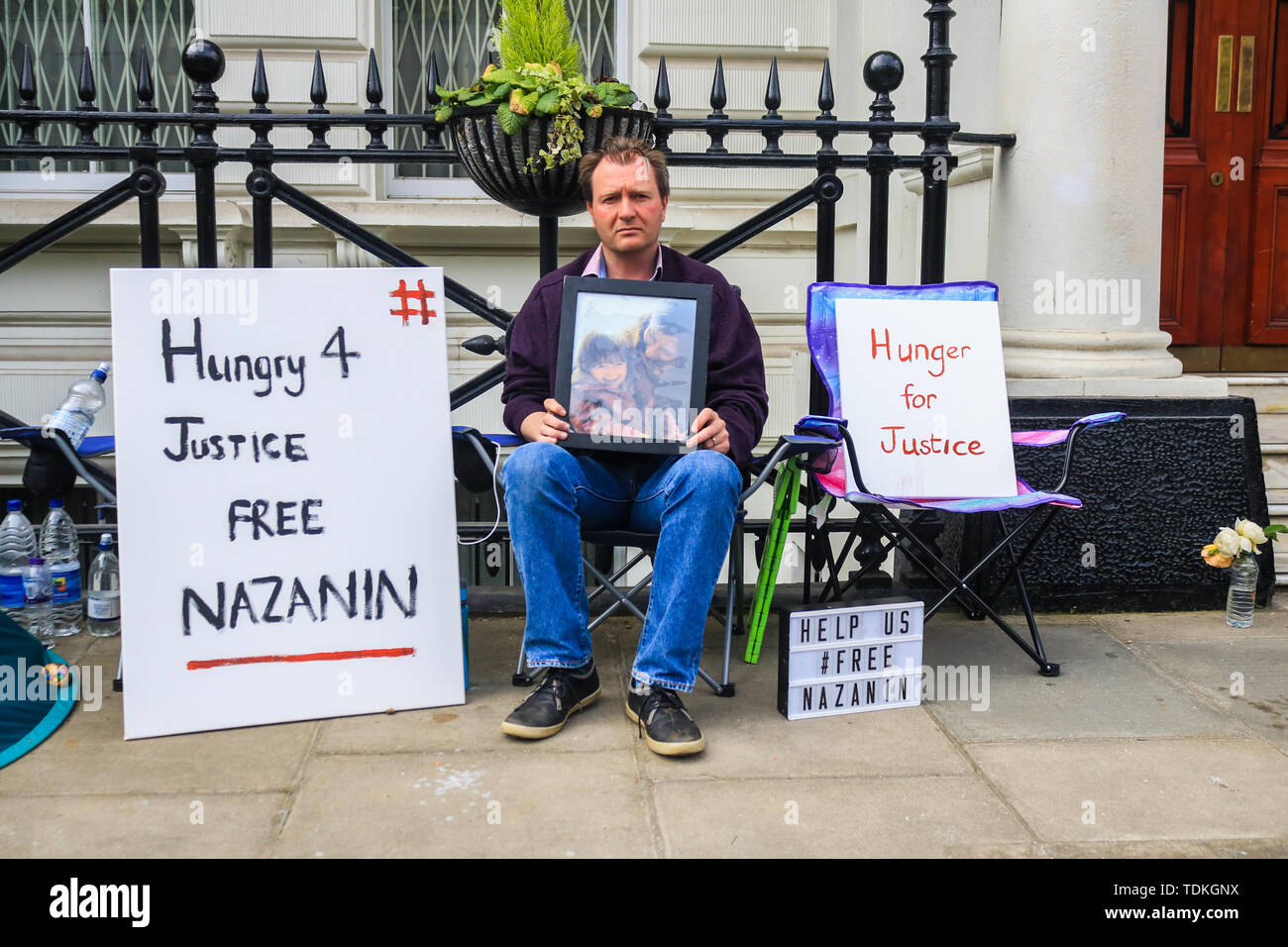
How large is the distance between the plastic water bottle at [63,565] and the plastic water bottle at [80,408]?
0.56 meters

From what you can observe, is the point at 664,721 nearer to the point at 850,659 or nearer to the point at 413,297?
the point at 850,659

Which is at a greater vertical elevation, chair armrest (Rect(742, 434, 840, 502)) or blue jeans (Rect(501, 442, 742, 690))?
chair armrest (Rect(742, 434, 840, 502))

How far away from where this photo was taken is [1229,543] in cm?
411

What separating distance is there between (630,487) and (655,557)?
0.26 metres

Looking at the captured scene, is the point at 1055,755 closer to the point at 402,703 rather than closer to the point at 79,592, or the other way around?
the point at 402,703

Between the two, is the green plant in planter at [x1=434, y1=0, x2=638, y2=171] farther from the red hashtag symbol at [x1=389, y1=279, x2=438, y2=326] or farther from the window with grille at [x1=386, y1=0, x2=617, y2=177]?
the window with grille at [x1=386, y1=0, x2=617, y2=177]

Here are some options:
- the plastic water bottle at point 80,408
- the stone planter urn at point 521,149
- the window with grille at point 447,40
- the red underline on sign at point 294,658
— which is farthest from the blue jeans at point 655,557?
the window with grille at point 447,40

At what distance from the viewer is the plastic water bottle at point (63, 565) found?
396 cm

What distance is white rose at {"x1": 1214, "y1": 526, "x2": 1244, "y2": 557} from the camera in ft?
13.4

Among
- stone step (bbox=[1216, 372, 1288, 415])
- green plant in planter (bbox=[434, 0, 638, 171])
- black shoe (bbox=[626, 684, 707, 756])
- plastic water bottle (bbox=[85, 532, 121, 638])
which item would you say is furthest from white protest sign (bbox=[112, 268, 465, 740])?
stone step (bbox=[1216, 372, 1288, 415])

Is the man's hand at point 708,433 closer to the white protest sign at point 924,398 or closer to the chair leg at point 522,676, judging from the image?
the white protest sign at point 924,398

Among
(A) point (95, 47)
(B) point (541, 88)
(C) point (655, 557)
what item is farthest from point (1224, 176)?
(A) point (95, 47)

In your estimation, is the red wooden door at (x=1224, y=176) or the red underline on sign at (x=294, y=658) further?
the red wooden door at (x=1224, y=176)

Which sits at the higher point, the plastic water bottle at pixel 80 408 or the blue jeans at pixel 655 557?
the plastic water bottle at pixel 80 408
